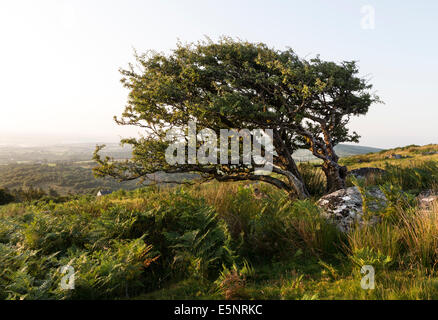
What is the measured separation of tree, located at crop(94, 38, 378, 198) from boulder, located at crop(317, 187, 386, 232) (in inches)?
136

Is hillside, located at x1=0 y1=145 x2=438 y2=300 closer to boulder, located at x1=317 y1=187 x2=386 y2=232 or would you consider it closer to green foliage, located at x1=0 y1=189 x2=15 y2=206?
boulder, located at x1=317 y1=187 x2=386 y2=232

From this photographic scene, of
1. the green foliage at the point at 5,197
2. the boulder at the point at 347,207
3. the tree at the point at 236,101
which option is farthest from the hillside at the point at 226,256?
the green foliage at the point at 5,197

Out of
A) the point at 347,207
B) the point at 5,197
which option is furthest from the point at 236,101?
the point at 5,197

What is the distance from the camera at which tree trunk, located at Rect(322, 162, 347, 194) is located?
1093 cm

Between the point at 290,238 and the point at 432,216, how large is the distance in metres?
2.66

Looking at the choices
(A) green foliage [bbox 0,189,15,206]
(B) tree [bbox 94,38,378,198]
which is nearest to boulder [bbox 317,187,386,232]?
(B) tree [bbox 94,38,378,198]

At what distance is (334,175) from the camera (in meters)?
11.4

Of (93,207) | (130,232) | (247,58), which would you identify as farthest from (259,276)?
(247,58)

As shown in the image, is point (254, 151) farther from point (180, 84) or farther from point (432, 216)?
point (432, 216)

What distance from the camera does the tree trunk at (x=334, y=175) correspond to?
10930 millimetres

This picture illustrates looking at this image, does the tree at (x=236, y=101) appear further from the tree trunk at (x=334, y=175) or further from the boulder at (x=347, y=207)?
→ the boulder at (x=347, y=207)

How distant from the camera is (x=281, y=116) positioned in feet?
35.9

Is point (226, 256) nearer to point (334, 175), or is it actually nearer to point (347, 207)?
point (347, 207)

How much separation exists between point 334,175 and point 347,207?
582 centimetres
